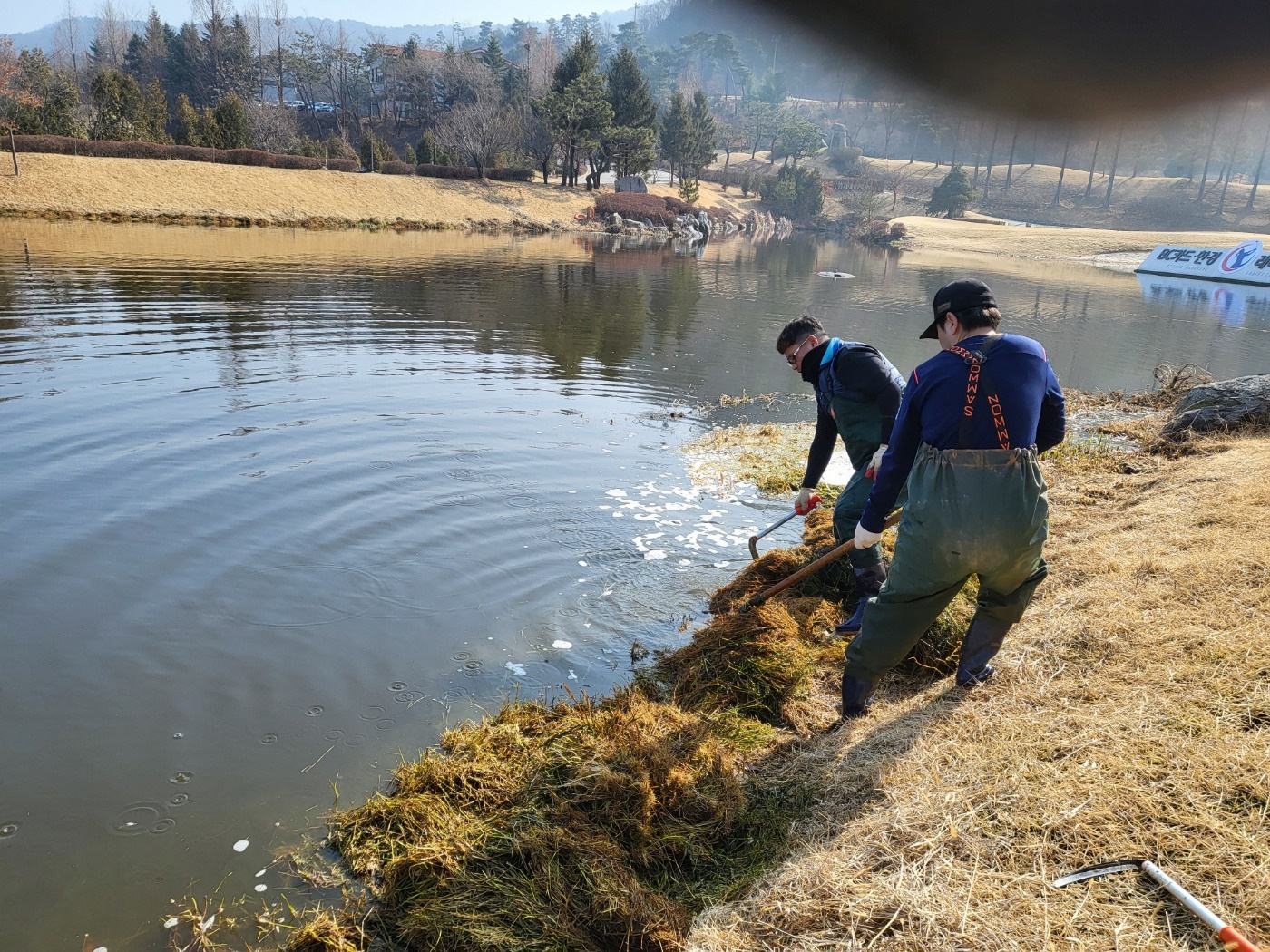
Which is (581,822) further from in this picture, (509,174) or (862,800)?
(509,174)

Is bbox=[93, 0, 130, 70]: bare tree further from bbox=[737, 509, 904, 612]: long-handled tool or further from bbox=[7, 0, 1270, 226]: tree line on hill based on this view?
bbox=[737, 509, 904, 612]: long-handled tool

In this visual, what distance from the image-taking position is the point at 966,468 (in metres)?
3.77

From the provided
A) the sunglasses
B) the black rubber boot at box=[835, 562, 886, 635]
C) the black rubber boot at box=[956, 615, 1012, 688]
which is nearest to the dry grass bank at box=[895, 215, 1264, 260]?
the sunglasses

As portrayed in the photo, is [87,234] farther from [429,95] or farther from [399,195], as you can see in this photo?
[429,95]

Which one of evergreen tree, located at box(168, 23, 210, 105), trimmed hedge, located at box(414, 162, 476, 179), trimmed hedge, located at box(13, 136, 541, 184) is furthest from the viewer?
evergreen tree, located at box(168, 23, 210, 105)

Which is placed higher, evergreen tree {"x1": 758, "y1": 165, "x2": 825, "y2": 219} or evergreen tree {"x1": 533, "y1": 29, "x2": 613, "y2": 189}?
evergreen tree {"x1": 533, "y1": 29, "x2": 613, "y2": 189}

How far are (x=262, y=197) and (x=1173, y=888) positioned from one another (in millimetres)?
53618

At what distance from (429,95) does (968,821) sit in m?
102

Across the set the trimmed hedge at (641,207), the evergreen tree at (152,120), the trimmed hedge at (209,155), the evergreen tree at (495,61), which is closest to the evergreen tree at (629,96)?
the trimmed hedge at (641,207)

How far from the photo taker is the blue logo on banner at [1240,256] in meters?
46.9

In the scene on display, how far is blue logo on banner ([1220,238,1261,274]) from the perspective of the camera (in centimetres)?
4691

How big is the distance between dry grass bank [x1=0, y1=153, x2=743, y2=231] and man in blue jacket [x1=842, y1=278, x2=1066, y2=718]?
46157 mm

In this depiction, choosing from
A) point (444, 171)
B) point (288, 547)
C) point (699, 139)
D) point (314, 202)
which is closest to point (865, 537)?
point (288, 547)

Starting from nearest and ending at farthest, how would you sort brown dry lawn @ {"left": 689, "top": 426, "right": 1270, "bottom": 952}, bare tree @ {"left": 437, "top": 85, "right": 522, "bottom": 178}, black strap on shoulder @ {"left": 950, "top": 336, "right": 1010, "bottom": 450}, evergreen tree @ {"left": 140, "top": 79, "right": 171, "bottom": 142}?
brown dry lawn @ {"left": 689, "top": 426, "right": 1270, "bottom": 952} < black strap on shoulder @ {"left": 950, "top": 336, "right": 1010, "bottom": 450} < evergreen tree @ {"left": 140, "top": 79, "right": 171, "bottom": 142} < bare tree @ {"left": 437, "top": 85, "right": 522, "bottom": 178}
